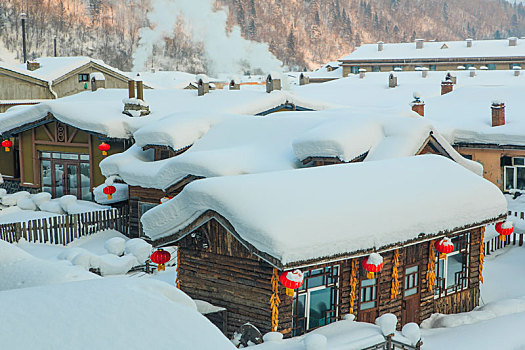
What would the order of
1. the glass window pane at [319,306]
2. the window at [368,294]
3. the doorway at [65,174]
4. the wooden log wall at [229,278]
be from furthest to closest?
the doorway at [65,174]
the window at [368,294]
the glass window pane at [319,306]
the wooden log wall at [229,278]

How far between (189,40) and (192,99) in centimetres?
11999

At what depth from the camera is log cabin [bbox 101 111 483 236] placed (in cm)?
2069

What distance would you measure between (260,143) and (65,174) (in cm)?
1085

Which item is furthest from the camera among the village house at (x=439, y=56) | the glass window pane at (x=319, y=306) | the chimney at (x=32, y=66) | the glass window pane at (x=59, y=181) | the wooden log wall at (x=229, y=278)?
the village house at (x=439, y=56)

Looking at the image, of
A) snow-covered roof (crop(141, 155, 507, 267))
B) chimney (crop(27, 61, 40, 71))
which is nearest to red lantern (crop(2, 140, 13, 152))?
chimney (crop(27, 61, 40, 71))

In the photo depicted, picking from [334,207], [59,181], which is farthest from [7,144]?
[334,207]

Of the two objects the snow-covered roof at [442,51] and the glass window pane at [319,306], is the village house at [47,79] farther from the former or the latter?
the snow-covered roof at [442,51]

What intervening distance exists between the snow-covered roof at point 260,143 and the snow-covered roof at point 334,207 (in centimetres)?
412

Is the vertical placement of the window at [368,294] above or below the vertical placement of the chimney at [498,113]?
below

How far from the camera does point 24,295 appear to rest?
20.7 ft

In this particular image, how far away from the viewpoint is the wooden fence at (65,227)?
2270 centimetres

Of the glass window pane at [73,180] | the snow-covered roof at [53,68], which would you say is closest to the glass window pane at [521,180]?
the glass window pane at [73,180]

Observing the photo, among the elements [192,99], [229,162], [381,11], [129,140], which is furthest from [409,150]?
[381,11]

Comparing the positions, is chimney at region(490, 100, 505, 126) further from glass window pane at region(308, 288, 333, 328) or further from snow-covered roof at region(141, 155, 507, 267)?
glass window pane at region(308, 288, 333, 328)
